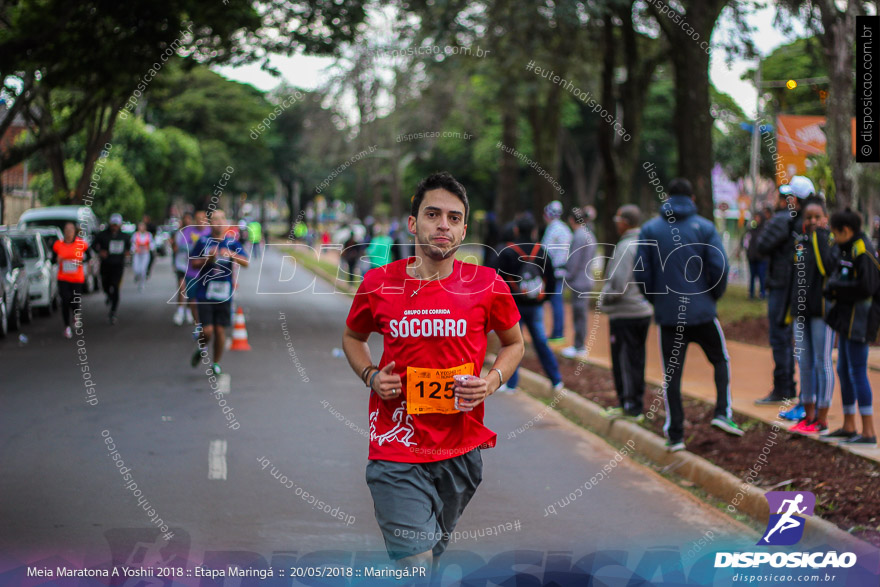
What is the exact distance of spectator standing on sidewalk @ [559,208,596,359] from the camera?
13.8 meters

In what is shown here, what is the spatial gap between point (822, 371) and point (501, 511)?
307 cm

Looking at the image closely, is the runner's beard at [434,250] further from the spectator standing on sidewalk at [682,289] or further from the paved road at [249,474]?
the spectator standing on sidewalk at [682,289]

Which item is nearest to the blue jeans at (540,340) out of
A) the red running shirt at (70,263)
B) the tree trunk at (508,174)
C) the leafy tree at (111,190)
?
the red running shirt at (70,263)


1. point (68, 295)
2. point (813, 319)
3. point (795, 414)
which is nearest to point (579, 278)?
point (795, 414)

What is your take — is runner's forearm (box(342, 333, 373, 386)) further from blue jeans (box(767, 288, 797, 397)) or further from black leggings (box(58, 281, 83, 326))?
black leggings (box(58, 281, 83, 326))

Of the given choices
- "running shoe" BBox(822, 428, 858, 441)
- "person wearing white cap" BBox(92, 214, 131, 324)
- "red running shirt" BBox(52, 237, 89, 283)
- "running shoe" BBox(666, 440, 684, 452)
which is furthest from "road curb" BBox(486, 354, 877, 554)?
"person wearing white cap" BBox(92, 214, 131, 324)

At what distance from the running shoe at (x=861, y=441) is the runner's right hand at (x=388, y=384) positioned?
16.1 feet

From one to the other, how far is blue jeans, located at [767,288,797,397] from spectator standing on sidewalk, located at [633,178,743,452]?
4.86 feet

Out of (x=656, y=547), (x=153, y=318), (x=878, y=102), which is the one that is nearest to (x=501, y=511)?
(x=656, y=547)

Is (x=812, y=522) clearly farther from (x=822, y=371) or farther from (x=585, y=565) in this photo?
(x=822, y=371)

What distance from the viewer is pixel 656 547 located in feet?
19.2

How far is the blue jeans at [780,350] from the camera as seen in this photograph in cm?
918

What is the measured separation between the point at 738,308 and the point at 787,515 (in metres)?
15.1

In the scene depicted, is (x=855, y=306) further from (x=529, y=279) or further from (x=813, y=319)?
(x=529, y=279)
